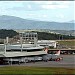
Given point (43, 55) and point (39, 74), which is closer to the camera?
point (39, 74)

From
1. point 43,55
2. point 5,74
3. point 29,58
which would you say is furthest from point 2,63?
point 5,74

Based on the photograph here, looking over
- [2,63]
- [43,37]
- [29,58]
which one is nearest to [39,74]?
[2,63]

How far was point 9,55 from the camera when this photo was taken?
6488cm

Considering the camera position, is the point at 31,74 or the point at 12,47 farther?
the point at 12,47

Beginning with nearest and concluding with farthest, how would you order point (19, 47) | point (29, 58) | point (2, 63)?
point (2, 63) → point (29, 58) → point (19, 47)

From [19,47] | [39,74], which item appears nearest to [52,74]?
[39,74]

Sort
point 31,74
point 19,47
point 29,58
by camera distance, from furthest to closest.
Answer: point 19,47
point 29,58
point 31,74

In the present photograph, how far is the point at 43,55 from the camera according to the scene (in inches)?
2854

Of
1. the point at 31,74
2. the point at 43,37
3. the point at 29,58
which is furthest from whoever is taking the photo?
the point at 43,37

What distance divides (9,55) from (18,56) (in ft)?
8.12

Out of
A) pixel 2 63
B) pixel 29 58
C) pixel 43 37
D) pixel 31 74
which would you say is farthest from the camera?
pixel 43 37

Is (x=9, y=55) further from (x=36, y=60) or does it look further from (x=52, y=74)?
(x=52, y=74)

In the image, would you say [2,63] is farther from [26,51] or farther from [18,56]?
[26,51]

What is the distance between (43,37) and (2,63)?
343 ft
